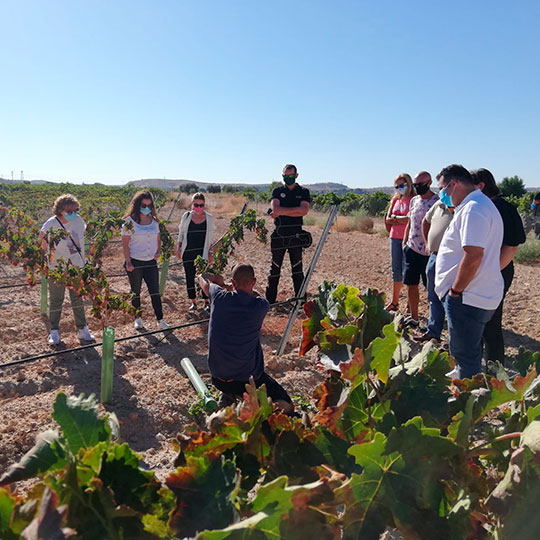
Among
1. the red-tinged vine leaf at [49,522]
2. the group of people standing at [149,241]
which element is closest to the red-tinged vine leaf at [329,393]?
the red-tinged vine leaf at [49,522]

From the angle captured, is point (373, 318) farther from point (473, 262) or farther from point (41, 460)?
point (473, 262)

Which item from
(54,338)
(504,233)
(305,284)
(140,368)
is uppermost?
(504,233)

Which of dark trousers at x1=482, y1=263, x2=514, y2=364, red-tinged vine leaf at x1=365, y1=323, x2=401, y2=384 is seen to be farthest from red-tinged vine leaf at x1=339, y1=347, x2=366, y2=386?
dark trousers at x1=482, y1=263, x2=514, y2=364

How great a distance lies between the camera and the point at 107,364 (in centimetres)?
349

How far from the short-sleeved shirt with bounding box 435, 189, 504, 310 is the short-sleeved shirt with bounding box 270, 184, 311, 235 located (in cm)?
248

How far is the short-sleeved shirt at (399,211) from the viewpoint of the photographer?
5562 millimetres

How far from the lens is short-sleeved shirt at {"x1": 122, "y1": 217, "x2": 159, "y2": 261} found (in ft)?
16.7

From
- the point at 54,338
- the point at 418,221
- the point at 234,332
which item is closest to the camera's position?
the point at 234,332

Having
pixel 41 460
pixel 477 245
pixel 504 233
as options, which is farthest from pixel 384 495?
pixel 504 233

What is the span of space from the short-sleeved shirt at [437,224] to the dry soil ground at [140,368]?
4.58 feet

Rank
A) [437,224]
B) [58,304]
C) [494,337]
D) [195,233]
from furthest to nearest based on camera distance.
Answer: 1. [195,233]
2. [58,304]
3. [437,224]
4. [494,337]

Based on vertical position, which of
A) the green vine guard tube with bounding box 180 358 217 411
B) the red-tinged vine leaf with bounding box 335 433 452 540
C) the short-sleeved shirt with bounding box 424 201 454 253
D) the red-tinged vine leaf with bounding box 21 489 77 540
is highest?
the short-sleeved shirt with bounding box 424 201 454 253

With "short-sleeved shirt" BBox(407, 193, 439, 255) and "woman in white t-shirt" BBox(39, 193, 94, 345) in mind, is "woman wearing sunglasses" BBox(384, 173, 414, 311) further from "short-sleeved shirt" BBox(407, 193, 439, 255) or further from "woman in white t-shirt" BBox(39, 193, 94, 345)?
"woman in white t-shirt" BBox(39, 193, 94, 345)

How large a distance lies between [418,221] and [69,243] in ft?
11.6
